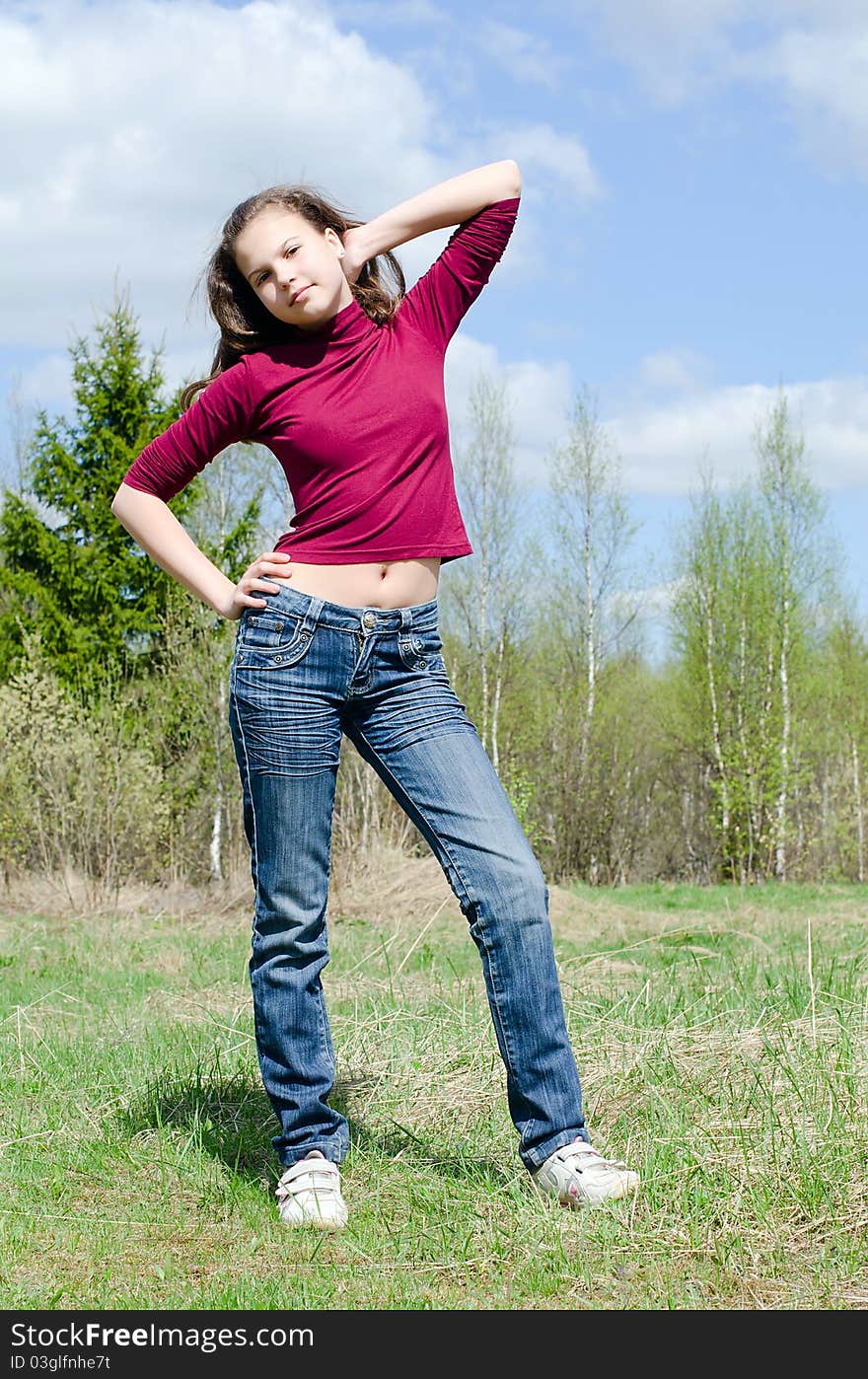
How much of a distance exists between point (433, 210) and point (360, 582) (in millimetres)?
845

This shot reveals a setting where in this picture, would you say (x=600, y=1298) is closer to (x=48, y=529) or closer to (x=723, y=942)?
(x=723, y=942)

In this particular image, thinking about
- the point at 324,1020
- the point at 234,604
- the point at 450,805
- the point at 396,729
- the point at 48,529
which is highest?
the point at 48,529

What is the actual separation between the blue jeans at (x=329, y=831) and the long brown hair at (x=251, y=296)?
1.93 ft

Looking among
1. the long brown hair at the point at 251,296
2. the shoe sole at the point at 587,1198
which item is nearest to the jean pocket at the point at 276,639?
the long brown hair at the point at 251,296

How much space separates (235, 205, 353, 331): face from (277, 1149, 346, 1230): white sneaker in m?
1.79

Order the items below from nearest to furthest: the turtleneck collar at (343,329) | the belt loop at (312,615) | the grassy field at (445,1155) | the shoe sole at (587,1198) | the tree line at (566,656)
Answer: the grassy field at (445,1155) < the shoe sole at (587,1198) < the belt loop at (312,615) < the turtleneck collar at (343,329) < the tree line at (566,656)

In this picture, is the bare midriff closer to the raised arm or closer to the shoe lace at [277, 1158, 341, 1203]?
the raised arm

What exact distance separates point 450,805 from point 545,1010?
0.45 m

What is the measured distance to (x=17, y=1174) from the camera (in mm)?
2854

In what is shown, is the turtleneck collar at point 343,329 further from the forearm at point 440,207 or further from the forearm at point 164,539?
the forearm at point 164,539

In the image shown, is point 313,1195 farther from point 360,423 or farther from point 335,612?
point 360,423

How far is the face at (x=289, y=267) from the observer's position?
8.14ft

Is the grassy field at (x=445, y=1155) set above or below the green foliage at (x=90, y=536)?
below
